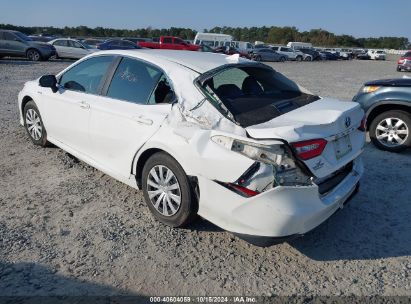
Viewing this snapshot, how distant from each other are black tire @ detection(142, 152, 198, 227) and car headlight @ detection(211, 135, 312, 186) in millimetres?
627

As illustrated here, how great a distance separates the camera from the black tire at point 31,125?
16.8 ft

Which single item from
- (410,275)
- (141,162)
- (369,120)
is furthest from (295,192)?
(369,120)

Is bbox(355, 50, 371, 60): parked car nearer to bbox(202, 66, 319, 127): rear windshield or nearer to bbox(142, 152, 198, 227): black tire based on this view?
bbox(202, 66, 319, 127): rear windshield

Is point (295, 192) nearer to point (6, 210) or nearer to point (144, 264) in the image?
point (144, 264)

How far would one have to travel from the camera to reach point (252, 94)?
11.6 ft

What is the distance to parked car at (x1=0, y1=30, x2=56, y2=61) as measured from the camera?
2008 centimetres

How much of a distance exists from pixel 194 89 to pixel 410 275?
2372mm

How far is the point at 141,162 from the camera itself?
360 centimetres

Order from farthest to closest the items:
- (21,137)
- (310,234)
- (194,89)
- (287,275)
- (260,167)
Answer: (21,137) → (310,234) → (194,89) → (287,275) → (260,167)

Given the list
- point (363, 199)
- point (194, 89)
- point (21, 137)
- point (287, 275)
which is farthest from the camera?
point (21, 137)

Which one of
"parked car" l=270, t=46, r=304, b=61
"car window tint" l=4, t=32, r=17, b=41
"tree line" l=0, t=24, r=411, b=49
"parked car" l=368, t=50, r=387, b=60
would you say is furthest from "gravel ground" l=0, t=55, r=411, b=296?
"tree line" l=0, t=24, r=411, b=49

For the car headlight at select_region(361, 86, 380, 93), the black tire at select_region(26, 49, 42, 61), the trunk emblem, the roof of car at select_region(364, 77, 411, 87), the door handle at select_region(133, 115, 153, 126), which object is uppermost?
the roof of car at select_region(364, 77, 411, 87)

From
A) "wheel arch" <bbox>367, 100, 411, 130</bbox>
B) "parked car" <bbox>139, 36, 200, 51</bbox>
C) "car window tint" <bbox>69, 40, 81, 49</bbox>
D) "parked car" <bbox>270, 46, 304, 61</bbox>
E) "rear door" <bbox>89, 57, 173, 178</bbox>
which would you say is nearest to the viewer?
"rear door" <bbox>89, 57, 173, 178</bbox>

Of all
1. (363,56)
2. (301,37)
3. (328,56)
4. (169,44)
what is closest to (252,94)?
(169,44)
